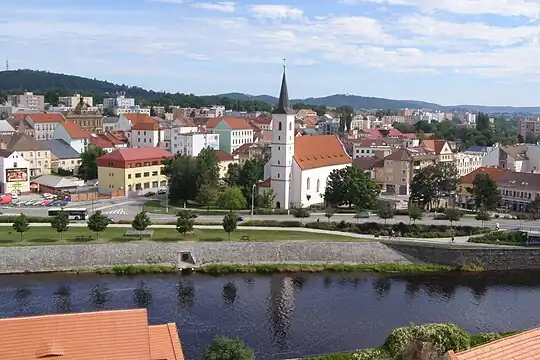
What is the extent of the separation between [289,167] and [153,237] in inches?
545

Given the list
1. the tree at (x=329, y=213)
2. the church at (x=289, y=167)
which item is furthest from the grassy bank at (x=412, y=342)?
the church at (x=289, y=167)

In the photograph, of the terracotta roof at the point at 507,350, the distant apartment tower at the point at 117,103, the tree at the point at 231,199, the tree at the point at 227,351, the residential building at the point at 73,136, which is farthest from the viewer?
the distant apartment tower at the point at 117,103

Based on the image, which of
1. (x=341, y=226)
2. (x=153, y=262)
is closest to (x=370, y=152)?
(x=341, y=226)

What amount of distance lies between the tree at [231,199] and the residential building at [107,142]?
26268 millimetres

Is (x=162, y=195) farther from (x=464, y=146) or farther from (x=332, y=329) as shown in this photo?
(x=464, y=146)

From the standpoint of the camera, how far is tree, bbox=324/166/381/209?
41469 mm

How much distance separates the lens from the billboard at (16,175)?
4619 centimetres

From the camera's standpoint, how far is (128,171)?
47.2 metres

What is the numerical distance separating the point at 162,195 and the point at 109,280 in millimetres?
20427

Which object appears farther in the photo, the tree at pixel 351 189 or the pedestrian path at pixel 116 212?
the tree at pixel 351 189

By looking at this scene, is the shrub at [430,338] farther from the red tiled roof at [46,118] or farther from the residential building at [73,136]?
the red tiled roof at [46,118]

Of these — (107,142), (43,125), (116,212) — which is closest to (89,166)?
(107,142)

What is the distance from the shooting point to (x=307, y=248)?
105ft

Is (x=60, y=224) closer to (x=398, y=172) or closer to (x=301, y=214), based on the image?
(x=301, y=214)
